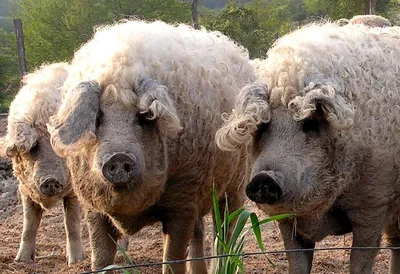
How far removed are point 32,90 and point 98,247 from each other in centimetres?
269

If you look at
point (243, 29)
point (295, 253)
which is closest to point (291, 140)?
point (295, 253)

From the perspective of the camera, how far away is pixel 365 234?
216 inches

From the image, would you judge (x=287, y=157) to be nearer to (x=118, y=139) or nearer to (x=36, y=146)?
(x=118, y=139)

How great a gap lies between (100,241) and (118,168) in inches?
45.2

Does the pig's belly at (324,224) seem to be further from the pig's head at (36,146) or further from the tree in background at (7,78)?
the tree in background at (7,78)

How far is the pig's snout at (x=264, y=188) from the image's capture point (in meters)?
4.79

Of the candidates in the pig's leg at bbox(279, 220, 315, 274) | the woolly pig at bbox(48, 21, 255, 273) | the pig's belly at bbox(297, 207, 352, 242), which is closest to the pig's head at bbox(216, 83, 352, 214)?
the pig's belly at bbox(297, 207, 352, 242)

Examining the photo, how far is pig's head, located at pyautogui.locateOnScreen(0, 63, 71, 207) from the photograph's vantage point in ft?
24.8

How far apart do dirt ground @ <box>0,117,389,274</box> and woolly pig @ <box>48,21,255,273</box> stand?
4.04ft

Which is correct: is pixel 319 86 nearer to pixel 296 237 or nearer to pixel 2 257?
pixel 296 237

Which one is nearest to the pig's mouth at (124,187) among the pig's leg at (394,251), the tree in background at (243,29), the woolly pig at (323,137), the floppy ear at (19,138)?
the woolly pig at (323,137)

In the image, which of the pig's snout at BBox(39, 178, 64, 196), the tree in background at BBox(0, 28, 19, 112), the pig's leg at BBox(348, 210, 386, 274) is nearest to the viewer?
the pig's leg at BBox(348, 210, 386, 274)

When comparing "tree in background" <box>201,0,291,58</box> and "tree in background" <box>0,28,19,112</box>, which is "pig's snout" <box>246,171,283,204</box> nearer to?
"tree in background" <box>201,0,291,58</box>

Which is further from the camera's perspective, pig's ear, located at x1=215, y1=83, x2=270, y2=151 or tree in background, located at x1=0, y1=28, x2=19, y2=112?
tree in background, located at x1=0, y1=28, x2=19, y2=112
